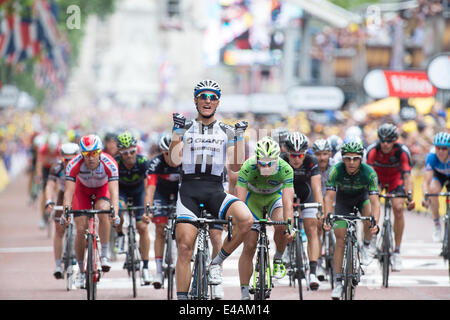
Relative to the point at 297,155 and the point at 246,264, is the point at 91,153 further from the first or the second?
the point at 297,155

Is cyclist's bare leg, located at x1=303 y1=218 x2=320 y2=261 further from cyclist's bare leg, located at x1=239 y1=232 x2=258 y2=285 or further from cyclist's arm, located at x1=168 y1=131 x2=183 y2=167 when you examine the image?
cyclist's arm, located at x1=168 y1=131 x2=183 y2=167

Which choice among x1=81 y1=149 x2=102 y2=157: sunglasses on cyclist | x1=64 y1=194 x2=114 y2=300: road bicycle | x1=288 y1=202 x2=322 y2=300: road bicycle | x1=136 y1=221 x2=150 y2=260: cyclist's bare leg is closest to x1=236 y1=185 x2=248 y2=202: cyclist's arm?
x1=288 y1=202 x2=322 y2=300: road bicycle

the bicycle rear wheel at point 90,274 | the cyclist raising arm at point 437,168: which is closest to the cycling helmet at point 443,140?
the cyclist raising arm at point 437,168

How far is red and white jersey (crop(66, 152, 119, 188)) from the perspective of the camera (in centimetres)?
1144

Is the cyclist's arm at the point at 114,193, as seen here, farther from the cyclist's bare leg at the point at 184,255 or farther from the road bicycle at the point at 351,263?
the road bicycle at the point at 351,263

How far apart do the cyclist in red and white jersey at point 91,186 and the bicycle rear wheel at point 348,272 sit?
2.63 meters

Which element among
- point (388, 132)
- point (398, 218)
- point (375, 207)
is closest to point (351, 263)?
point (375, 207)

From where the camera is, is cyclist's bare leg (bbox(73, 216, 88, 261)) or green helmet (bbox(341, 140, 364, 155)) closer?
green helmet (bbox(341, 140, 364, 155))

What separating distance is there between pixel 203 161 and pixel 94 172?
8.48 ft

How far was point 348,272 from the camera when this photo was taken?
10680mm

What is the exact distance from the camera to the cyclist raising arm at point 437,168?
13992 millimetres

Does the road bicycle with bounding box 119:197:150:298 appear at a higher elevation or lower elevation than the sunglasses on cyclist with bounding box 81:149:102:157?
lower

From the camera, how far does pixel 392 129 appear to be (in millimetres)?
13648
